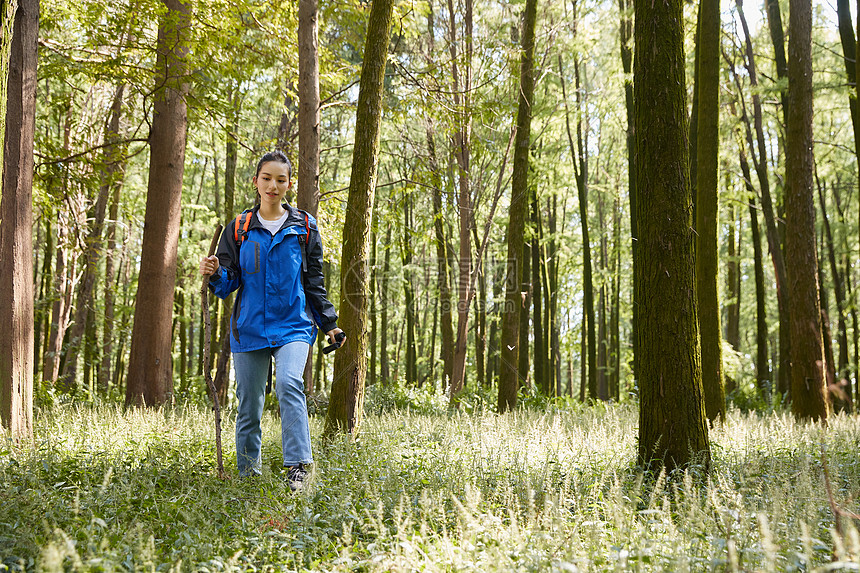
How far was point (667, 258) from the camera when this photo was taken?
4.34 meters

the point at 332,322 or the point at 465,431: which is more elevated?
the point at 332,322

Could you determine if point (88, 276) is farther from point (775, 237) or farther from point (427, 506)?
point (775, 237)

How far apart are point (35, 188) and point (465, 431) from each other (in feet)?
23.8

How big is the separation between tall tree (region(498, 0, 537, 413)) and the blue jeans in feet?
20.0

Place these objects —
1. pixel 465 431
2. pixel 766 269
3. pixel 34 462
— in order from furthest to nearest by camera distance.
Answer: pixel 766 269
pixel 465 431
pixel 34 462

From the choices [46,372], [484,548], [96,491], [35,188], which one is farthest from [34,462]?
[46,372]

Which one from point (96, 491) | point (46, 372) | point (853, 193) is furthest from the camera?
point (853, 193)

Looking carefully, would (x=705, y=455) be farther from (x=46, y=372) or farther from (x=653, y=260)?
(x=46, y=372)

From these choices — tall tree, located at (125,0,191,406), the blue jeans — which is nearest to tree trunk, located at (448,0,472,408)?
tall tree, located at (125,0,191,406)

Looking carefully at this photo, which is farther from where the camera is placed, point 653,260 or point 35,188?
point 35,188

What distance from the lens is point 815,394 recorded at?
27.0 ft

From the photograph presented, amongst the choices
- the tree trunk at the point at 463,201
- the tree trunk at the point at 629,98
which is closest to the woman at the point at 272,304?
the tree trunk at the point at 463,201

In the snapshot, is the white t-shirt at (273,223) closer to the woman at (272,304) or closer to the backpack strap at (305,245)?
the woman at (272,304)

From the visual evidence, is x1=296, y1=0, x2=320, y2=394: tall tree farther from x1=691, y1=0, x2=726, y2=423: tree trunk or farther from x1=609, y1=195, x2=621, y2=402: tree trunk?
x1=609, y1=195, x2=621, y2=402: tree trunk
